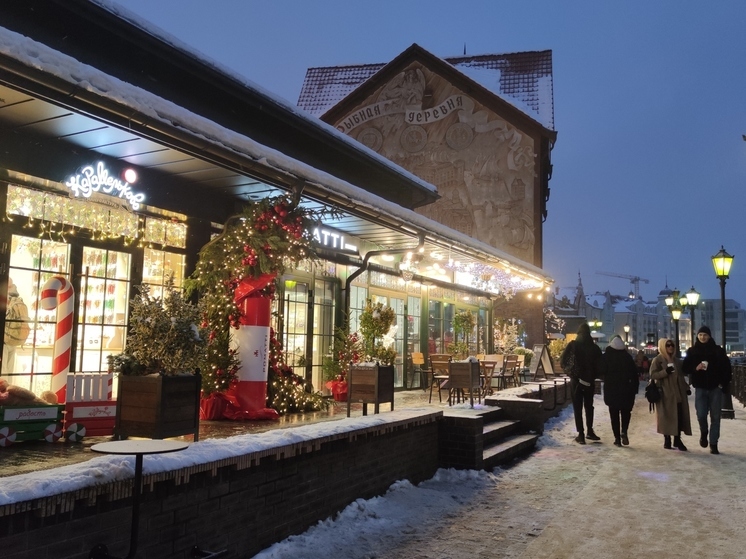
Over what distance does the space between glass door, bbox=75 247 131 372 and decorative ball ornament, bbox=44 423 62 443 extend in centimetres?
181

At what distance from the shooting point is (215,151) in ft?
22.4

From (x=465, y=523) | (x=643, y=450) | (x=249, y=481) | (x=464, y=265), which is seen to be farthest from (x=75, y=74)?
(x=464, y=265)

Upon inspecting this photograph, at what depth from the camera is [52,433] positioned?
616 centimetres

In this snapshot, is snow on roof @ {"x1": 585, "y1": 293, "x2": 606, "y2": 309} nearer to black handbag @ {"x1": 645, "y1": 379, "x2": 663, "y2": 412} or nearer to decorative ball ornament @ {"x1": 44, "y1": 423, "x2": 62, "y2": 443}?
black handbag @ {"x1": 645, "y1": 379, "x2": 663, "y2": 412}

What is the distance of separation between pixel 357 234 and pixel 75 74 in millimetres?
8186

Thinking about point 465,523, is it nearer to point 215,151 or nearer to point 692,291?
point 215,151

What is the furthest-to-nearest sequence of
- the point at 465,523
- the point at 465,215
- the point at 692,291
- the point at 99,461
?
the point at 465,215 < the point at 692,291 < the point at 465,523 < the point at 99,461

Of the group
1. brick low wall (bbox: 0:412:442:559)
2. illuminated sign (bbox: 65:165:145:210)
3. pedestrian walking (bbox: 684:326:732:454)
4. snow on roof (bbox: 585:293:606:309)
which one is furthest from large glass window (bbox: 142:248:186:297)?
snow on roof (bbox: 585:293:606:309)

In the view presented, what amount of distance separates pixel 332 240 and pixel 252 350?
4394mm

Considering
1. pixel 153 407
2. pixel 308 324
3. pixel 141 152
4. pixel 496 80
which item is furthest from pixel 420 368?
pixel 496 80

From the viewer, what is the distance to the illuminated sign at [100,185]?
23.9 feet

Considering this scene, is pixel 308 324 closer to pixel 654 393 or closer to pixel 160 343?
pixel 654 393

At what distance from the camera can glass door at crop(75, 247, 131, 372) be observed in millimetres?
7945

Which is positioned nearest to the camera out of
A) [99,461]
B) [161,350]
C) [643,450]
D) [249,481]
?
[99,461]
